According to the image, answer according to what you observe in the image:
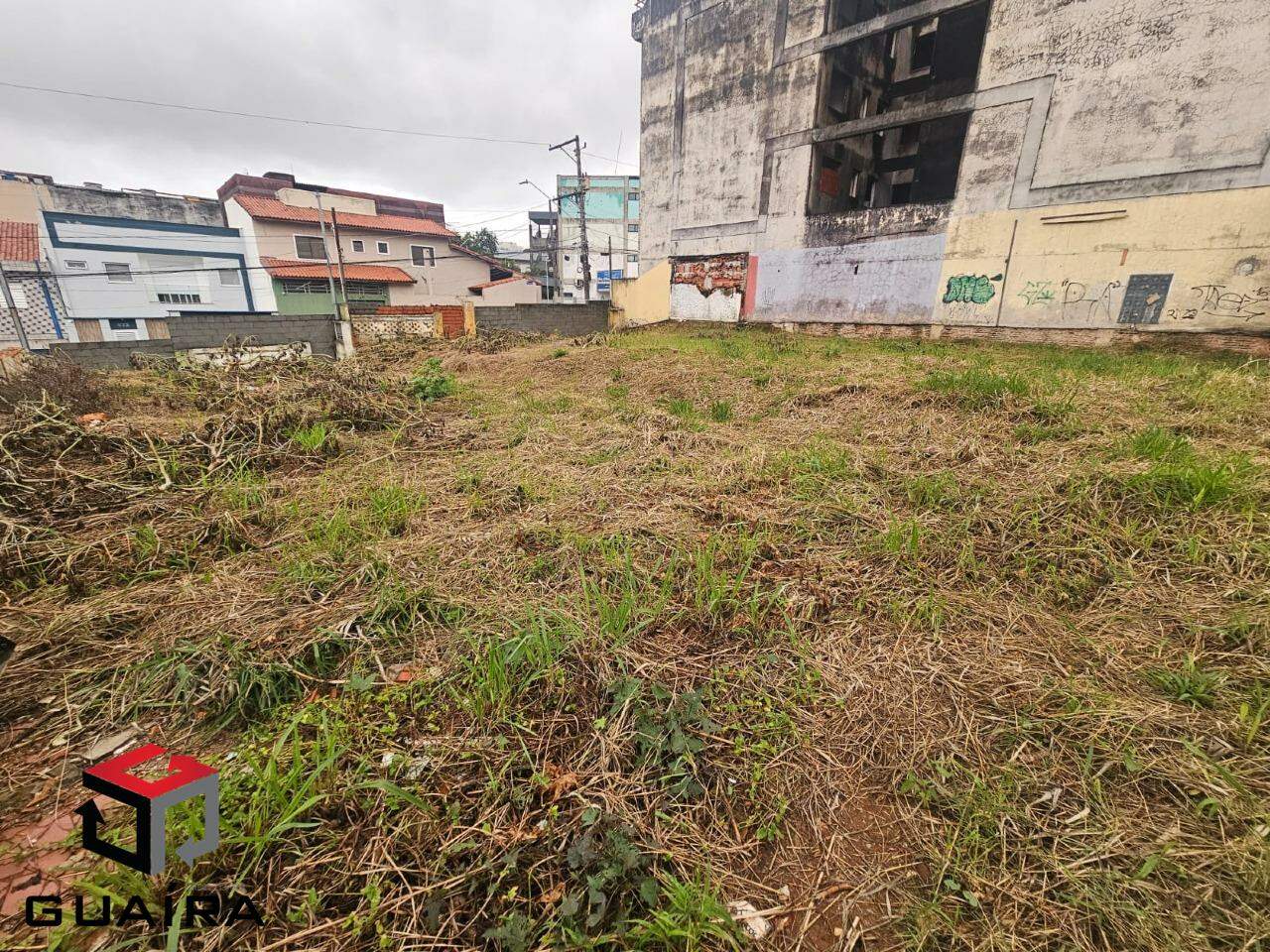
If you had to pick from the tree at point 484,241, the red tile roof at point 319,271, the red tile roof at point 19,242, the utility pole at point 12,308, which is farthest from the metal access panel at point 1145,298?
the tree at point 484,241

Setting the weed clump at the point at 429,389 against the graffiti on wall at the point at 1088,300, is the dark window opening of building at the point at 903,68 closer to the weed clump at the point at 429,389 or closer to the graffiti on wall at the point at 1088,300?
the graffiti on wall at the point at 1088,300

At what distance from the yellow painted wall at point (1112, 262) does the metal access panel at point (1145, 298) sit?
58mm

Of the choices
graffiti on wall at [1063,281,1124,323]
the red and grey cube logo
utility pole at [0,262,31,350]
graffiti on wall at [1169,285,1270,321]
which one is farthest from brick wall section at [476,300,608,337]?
utility pole at [0,262,31,350]

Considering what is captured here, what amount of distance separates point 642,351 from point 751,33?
13712mm

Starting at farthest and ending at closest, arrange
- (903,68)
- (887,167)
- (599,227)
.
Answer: (599,227) → (887,167) → (903,68)

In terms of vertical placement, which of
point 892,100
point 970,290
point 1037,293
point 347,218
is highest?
point 892,100

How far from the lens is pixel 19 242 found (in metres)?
21.1

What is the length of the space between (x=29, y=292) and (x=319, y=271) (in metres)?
10.9

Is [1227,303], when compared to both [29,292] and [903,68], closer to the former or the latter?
[903,68]

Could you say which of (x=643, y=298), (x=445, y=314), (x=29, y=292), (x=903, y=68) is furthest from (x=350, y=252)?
(x=903, y=68)

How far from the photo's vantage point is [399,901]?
1.15 meters

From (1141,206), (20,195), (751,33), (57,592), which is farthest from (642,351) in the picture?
(20,195)

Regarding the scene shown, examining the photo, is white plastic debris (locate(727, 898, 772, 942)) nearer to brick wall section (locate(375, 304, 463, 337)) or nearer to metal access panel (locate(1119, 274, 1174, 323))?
metal access panel (locate(1119, 274, 1174, 323))

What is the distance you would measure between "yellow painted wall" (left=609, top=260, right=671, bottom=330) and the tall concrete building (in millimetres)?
623
